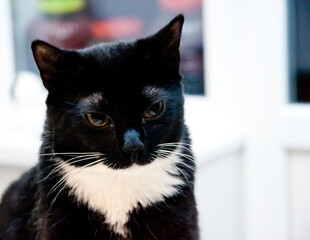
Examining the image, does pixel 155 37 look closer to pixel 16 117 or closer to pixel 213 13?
pixel 213 13

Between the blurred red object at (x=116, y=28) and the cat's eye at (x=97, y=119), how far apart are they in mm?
1239

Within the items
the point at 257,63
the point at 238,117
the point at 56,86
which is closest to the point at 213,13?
the point at 257,63

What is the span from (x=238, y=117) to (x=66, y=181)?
90 cm

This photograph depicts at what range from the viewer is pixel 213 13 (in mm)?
1795

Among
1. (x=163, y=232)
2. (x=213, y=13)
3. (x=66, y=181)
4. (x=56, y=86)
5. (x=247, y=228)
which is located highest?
(x=213, y=13)

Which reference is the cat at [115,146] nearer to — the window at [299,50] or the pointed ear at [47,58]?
the pointed ear at [47,58]

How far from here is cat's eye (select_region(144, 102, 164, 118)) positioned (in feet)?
3.18

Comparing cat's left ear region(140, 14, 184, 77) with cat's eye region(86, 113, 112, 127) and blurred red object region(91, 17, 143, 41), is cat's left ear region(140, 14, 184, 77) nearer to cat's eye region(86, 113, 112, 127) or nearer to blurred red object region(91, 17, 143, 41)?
cat's eye region(86, 113, 112, 127)

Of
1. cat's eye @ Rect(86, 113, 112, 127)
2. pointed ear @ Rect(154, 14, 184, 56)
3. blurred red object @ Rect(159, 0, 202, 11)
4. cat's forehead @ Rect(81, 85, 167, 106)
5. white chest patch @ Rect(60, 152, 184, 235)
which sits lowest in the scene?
white chest patch @ Rect(60, 152, 184, 235)

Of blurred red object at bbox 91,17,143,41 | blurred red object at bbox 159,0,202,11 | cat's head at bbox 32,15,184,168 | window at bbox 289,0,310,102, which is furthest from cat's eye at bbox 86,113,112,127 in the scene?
blurred red object at bbox 91,17,143,41

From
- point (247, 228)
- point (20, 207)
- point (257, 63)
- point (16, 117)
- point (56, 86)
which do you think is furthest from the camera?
point (16, 117)

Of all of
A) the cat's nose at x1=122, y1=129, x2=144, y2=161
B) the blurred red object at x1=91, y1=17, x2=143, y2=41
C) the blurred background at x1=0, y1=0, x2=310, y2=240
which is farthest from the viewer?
the blurred red object at x1=91, y1=17, x2=143, y2=41

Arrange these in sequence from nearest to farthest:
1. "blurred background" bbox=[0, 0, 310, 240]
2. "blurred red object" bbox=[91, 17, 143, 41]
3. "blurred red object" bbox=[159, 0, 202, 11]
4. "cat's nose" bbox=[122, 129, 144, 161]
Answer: "cat's nose" bbox=[122, 129, 144, 161] < "blurred background" bbox=[0, 0, 310, 240] < "blurred red object" bbox=[159, 0, 202, 11] < "blurred red object" bbox=[91, 17, 143, 41]

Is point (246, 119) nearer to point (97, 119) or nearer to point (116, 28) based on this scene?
point (116, 28)
